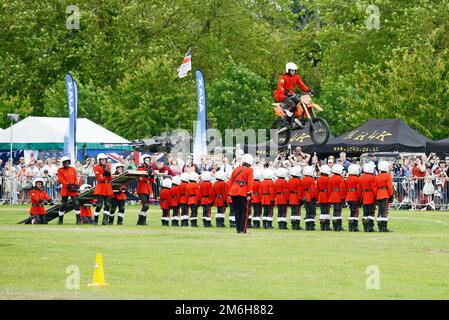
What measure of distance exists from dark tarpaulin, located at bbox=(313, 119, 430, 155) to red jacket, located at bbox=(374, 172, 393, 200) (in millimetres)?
13827

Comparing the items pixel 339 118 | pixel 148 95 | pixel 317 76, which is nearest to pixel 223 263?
pixel 148 95

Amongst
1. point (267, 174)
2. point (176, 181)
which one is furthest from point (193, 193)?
point (267, 174)

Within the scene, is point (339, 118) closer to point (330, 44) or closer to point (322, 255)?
Result: point (330, 44)

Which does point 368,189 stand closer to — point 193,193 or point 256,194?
point 256,194

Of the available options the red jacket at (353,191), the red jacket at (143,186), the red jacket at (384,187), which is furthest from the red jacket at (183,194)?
the red jacket at (384,187)

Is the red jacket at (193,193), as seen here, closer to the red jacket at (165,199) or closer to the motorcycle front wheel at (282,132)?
the red jacket at (165,199)

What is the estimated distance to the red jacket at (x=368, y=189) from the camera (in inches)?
1273

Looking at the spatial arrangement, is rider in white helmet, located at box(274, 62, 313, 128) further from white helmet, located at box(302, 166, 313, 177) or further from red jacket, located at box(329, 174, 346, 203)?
white helmet, located at box(302, 166, 313, 177)

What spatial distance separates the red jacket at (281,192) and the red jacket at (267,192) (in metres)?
0.15

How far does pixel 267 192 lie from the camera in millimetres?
34344

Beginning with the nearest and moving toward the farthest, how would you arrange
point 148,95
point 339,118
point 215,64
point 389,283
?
1. point 389,283
2. point 148,95
3. point 339,118
4. point 215,64
